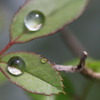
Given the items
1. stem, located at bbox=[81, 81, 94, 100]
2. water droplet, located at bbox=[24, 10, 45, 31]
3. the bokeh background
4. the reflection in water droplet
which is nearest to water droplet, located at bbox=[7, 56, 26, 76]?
the reflection in water droplet

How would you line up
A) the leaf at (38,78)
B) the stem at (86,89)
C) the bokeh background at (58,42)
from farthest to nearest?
the bokeh background at (58,42) → the stem at (86,89) → the leaf at (38,78)

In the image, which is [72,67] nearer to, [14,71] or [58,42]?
[14,71]

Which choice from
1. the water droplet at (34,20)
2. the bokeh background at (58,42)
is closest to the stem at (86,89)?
the bokeh background at (58,42)

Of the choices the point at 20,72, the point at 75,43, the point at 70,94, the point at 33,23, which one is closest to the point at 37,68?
the point at 20,72

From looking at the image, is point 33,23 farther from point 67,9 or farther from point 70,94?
point 70,94

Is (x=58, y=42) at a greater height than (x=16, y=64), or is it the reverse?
(x=16, y=64)

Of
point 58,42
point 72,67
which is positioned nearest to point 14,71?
point 72,67

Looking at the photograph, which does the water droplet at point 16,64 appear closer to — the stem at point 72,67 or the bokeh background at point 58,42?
the stem at point 72,67
